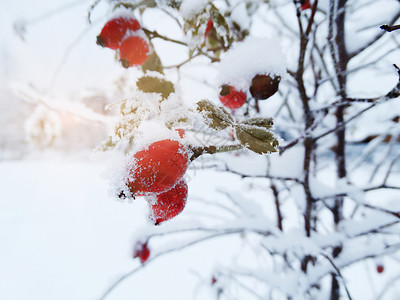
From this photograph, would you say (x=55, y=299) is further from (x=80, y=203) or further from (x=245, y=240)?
(x=80, y=203)

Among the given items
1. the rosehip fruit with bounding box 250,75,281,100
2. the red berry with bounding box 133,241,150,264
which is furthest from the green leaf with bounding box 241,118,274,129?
the red berry with bounding box 133,241,150,264

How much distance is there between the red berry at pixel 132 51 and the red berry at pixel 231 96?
19 centimetres

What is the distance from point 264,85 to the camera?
45 centimetres

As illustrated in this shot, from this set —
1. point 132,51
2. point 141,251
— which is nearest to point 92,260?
point 141,251

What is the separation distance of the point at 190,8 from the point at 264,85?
0.72 feet

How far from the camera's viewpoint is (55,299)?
1.70 m

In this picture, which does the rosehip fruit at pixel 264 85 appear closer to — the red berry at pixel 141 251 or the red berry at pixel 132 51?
the red berry at pixel 132 51

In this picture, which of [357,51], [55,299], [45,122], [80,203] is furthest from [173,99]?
[80,203]

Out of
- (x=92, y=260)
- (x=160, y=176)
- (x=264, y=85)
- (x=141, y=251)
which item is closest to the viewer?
(x=160, y=176)

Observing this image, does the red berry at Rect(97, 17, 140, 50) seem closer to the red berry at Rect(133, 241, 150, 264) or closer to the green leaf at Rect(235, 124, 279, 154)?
the green leaf at Rect(235, 124, 279, 154)

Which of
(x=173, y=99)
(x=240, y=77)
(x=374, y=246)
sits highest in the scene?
(x=240, y=77)

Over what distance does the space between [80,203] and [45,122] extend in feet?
11.6

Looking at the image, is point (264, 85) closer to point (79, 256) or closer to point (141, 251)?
point (141, 251)

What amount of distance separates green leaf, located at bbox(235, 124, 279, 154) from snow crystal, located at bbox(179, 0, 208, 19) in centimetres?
31
